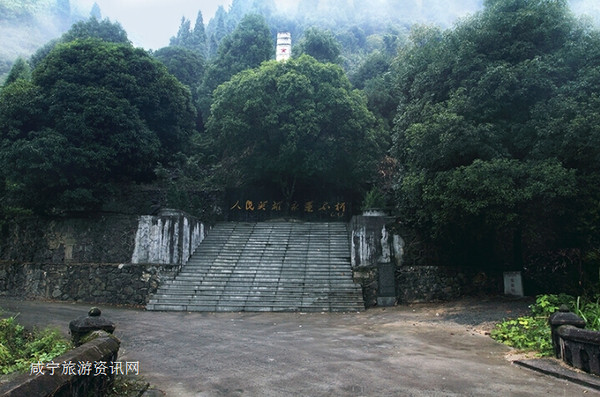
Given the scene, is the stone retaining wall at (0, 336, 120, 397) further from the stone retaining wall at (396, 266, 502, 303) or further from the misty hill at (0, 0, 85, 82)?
the misty hill at (0, 0, 85, 82)

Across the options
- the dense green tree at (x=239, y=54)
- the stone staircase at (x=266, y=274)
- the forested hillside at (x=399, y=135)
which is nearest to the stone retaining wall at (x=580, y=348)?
the forested hillside at (x=399, y=135)

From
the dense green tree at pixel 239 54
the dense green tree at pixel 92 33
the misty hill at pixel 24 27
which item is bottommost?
the dense green tree at pixel 239 54

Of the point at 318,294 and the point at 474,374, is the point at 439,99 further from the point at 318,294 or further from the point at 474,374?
the point at 474,374

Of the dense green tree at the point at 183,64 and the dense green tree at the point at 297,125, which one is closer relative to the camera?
the dense green tree at the point at 297,125

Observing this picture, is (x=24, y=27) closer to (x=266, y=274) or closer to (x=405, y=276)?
(x=266, y=274)

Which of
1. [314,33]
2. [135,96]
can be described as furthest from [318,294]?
[314,33]

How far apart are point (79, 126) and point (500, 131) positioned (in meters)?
13.3

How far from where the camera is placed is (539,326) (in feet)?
25.3

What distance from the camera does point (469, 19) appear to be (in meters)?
13.6

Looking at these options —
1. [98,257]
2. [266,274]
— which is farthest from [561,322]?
[98,257]

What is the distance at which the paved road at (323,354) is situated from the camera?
15.8ft

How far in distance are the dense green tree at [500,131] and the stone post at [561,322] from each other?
4653 millimetres

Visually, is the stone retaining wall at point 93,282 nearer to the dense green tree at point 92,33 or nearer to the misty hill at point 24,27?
the dense green tree at point 92,33

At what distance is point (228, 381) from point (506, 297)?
9.62 meters
